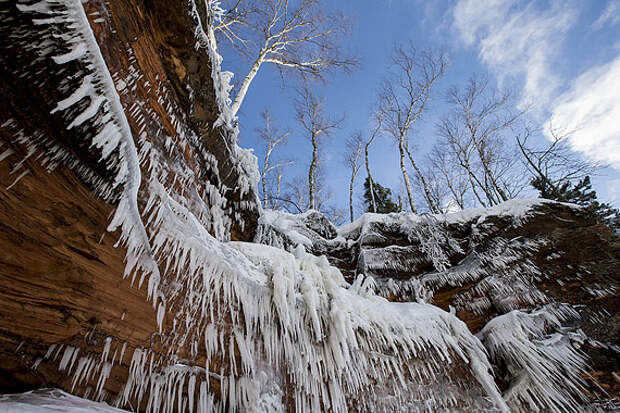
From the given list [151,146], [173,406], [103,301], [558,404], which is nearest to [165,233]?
[103,301]

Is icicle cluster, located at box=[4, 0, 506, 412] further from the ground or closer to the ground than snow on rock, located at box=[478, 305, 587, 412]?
further from the ground

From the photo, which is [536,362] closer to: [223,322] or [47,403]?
[223,322]

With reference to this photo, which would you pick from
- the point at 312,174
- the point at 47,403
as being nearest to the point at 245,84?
the point at 312,174

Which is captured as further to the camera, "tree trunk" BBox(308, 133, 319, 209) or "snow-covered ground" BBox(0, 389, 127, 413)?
"tree trunk" BBox(308, 133, 319, 209)

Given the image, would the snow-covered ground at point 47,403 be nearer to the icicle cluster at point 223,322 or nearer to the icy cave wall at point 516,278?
the icicle cluster at point 223,322

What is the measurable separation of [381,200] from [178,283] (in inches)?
789

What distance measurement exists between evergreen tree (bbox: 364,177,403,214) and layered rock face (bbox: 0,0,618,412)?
575 inches

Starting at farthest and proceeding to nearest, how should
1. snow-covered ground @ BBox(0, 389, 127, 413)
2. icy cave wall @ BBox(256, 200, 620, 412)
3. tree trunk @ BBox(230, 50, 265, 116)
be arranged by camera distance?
tree trunk @ BBox(230, 50, 265, 116) → icy cave wall @ BBox(256, 200, 620, 412) → snow-covered ground @ BBox(0, 389, 127, 413)

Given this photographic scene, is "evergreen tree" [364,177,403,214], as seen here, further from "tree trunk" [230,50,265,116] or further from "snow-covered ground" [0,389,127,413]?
"snow-covered ground" [0,389,127,413]

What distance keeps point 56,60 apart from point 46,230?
860mm

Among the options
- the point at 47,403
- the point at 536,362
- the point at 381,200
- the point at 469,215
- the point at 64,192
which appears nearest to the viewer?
the point at 47,403

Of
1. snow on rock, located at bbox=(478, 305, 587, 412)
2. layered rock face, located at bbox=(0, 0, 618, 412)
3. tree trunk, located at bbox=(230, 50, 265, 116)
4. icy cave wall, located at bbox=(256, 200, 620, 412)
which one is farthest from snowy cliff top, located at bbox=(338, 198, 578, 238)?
tree trunk, located at bbox=(230, 50, 265, 116)

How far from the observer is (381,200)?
2042 cm

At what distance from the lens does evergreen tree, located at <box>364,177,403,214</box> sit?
1931 cm
